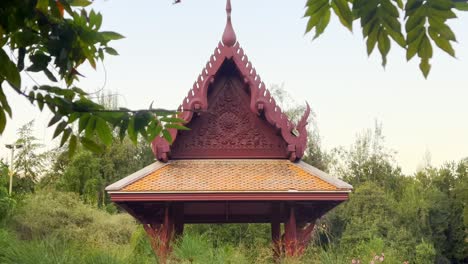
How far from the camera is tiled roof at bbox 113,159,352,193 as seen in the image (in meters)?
7.23

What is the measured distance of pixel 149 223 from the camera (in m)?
8.16

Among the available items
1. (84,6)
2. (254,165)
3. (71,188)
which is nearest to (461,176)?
(71,188)

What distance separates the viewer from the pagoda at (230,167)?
Result: 23.8 ft

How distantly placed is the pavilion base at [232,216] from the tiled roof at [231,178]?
0.89 ft

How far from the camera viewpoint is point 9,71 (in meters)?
1.49

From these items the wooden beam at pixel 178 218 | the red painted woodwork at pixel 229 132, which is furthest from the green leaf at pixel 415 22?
the wooden beam at pixel 178 218

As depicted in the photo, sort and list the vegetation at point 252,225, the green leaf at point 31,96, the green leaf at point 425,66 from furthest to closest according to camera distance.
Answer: the vegetation at point 252,225 < the green leaf at point 31,96 < the green leaf at point 425,66

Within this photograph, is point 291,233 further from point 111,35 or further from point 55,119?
point 55,119

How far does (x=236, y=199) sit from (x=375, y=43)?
226 inches

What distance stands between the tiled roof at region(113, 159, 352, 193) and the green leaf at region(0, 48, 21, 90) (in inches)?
225

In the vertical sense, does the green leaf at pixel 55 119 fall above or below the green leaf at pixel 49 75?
below

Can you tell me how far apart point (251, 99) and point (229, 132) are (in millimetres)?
492

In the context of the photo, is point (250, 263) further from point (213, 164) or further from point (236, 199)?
point (213, 164)

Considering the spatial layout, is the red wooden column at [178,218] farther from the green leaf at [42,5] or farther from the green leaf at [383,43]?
the green leaf at [383,43]
